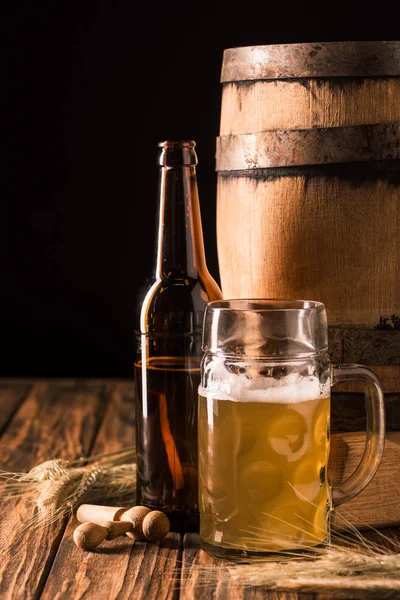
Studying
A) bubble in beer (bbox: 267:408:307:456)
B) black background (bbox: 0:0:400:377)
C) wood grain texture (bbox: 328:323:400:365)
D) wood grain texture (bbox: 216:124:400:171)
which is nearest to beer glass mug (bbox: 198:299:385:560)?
bubble in beer (bbox: 267:408:307:456)

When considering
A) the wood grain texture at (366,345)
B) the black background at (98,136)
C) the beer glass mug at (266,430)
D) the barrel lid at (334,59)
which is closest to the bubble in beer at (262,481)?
the beer glass mug at (266,430)

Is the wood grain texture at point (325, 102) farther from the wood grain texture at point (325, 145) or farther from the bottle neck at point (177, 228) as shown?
the bottle neck at point (177, 228)

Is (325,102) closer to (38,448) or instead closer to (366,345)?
(366,345)

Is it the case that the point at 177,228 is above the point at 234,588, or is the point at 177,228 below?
above

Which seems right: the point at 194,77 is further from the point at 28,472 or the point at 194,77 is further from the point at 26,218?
the point at 28,472

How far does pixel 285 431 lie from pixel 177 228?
13.4 inches

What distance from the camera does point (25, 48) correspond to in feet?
8.16

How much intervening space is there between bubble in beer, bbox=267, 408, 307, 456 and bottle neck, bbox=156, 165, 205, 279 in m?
0.27

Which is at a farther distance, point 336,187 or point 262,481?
point 336,187

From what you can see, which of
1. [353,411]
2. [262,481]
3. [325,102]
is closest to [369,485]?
[353,411]

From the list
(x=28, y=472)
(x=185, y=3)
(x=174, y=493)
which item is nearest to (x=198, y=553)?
(x=174, y=493)

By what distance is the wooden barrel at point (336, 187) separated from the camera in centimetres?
122

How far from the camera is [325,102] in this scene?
1.22m

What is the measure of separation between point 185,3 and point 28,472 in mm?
1389
